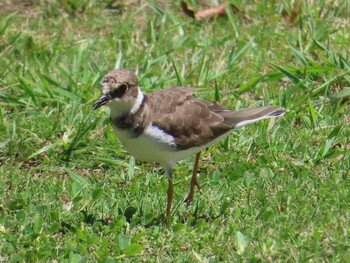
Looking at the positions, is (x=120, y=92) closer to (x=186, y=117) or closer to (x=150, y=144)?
(x=150, y=144)

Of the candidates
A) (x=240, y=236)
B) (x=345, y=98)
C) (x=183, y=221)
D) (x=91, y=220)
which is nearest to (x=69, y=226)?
(x=91, y=220)

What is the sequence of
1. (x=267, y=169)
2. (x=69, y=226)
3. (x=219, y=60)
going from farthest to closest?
(x=219, y=60) < (x=267, y=169) < (x=69, y=226)

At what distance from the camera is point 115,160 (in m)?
7.10

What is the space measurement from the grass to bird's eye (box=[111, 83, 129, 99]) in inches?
32.5

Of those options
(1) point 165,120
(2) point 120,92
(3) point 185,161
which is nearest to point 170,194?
(1) point 165,120

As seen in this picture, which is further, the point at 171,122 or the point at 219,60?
the point at 219,60

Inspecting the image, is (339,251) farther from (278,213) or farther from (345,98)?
(345,98)

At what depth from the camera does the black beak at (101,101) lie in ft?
19.1

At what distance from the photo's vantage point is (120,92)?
5930 millimetres

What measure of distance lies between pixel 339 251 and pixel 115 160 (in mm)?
2307

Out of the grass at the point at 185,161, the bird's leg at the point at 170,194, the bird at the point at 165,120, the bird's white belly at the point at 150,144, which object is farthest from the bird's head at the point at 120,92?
the grass at the point at 185,161

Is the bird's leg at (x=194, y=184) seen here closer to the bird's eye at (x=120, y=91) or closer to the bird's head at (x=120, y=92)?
the bird's head at (x=120, y=92)

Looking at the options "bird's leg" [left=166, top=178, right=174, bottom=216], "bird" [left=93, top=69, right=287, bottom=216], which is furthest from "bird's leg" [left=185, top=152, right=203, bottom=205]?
"bird's leg" [left=166, top=178, right=174, bottom=216]

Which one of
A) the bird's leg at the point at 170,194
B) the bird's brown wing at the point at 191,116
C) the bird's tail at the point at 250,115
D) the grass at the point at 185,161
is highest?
the bird's brown wing at the point at 191,116
